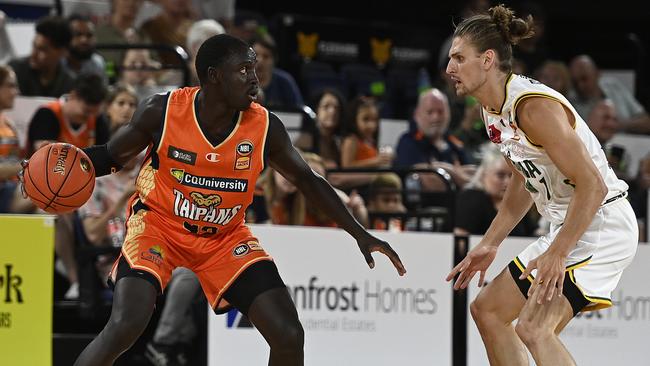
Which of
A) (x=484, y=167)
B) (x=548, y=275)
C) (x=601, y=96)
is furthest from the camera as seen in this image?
(x=601, y=96)

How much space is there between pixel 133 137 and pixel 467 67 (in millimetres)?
1445

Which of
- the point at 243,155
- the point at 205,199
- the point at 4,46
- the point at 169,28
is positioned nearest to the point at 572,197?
the point at 243,155

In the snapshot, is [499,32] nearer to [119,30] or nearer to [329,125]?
[329,125]

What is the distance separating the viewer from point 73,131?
301 inches

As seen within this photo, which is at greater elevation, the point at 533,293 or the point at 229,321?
the point at 533,293

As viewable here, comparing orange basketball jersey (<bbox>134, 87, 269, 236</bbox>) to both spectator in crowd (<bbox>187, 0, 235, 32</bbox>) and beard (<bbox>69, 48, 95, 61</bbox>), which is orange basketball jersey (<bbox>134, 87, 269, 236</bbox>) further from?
spectator in crowd (<bbox>187, 0, 235, 32</bbox>)

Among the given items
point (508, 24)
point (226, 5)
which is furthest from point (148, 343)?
point (226, 5)

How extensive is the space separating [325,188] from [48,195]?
3.94ft

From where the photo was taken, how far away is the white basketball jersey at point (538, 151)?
15.1 ft

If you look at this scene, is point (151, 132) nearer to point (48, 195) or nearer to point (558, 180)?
point (48, 195)

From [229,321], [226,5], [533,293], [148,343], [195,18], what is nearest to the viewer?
[533,293]

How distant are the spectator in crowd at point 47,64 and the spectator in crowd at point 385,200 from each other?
7.61 ft

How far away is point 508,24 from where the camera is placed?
4684mm

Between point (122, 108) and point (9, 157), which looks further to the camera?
point (122, 108)
